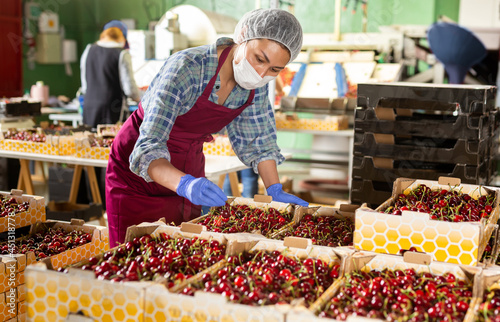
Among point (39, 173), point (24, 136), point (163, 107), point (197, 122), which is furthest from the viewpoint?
point (39, 173)

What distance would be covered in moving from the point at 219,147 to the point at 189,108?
7.12 ft

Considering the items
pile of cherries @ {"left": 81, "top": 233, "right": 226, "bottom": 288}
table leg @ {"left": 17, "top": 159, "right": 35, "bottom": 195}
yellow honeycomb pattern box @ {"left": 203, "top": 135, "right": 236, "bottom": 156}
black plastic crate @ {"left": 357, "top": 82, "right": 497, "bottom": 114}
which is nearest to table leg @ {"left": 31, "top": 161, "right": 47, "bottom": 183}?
table leg @ {"left": 17, "top": 159, "right": 35, "bottom": 195}

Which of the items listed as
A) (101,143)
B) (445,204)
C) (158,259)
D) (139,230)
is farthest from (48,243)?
(101,143)

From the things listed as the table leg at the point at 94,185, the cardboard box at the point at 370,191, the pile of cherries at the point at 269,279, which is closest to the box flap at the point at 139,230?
the pile of cherries at the point at 269,279

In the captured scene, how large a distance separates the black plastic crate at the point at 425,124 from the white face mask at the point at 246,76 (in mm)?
959

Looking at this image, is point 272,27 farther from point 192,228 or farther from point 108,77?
point 108,77

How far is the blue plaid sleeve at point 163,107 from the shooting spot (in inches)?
82.2

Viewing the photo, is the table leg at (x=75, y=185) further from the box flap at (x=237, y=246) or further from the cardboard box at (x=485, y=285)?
the cardboard box at (x=485, y=285)

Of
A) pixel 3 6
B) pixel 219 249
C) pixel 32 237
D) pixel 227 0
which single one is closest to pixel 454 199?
pixel 219 249

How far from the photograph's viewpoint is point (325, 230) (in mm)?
2035

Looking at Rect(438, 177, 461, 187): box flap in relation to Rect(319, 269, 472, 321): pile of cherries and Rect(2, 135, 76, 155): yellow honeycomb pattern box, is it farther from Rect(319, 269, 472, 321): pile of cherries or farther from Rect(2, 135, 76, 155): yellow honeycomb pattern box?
Rect(2, 135, 76, 155): yellow honeycomb pattern box

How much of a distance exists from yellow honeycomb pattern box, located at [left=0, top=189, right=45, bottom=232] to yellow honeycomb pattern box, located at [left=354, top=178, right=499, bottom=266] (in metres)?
1.48

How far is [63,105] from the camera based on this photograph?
8.49 metres

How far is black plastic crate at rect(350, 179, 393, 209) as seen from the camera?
3078mm
